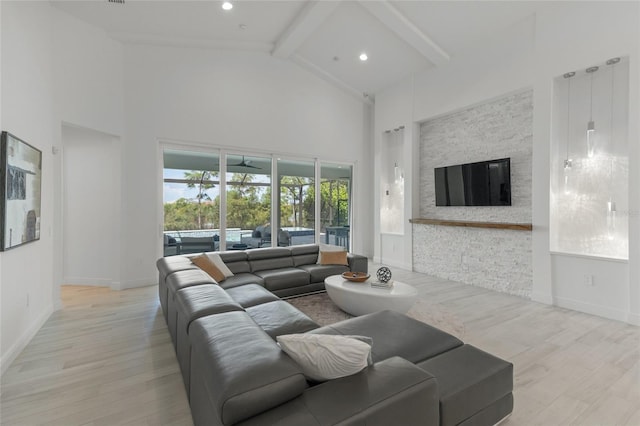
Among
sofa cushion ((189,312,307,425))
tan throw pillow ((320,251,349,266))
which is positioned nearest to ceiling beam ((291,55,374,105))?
tan throw pillow ((320,251,349,266))

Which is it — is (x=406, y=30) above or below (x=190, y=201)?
above

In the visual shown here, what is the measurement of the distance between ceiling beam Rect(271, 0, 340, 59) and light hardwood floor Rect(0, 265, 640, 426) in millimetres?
4638

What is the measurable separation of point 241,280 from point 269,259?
873 mm

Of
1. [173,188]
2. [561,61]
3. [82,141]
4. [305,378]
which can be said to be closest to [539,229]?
[561,61]

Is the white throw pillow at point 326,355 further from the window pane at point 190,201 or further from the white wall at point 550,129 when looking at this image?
the window pane at point 190,201

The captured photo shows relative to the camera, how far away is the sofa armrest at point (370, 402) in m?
1.17

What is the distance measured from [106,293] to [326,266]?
340 centimetres

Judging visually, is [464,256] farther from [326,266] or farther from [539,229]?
[326,266]

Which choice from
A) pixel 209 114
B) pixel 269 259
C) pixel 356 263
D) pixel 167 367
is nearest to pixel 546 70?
pixel 356 263

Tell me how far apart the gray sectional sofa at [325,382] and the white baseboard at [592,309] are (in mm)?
2917

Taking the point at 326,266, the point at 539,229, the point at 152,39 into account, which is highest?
the point at 152,39

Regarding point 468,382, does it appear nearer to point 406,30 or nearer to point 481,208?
point 481,208

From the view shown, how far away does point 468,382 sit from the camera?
1.65 meters

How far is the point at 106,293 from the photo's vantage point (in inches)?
183
